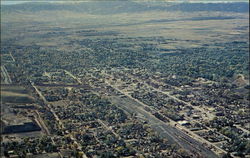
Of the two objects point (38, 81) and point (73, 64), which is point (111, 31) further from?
point (38, 81)

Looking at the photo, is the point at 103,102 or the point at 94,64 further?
the point at 94,64

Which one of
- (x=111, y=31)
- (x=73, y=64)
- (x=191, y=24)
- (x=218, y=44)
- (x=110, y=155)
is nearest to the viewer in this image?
(x=110, y=155)

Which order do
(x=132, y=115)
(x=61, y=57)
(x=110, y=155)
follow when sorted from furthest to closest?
(x=61, y=57)
(x=132, y=115)
(x=110, y=155)

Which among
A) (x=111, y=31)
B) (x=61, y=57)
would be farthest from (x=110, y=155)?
(x=111, y=31)

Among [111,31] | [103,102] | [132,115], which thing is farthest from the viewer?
[111,31]

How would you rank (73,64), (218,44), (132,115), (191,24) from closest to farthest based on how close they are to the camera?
(132,115) → (73,64) → (218,44) → (191,24)

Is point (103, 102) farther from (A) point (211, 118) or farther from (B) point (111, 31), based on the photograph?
(B) point (111, 31)

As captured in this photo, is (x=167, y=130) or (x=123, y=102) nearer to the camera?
(x=167, y=130)

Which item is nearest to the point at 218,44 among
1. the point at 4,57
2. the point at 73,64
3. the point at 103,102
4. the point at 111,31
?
the point at 111,31

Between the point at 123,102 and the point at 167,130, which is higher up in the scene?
the point at 123,102
